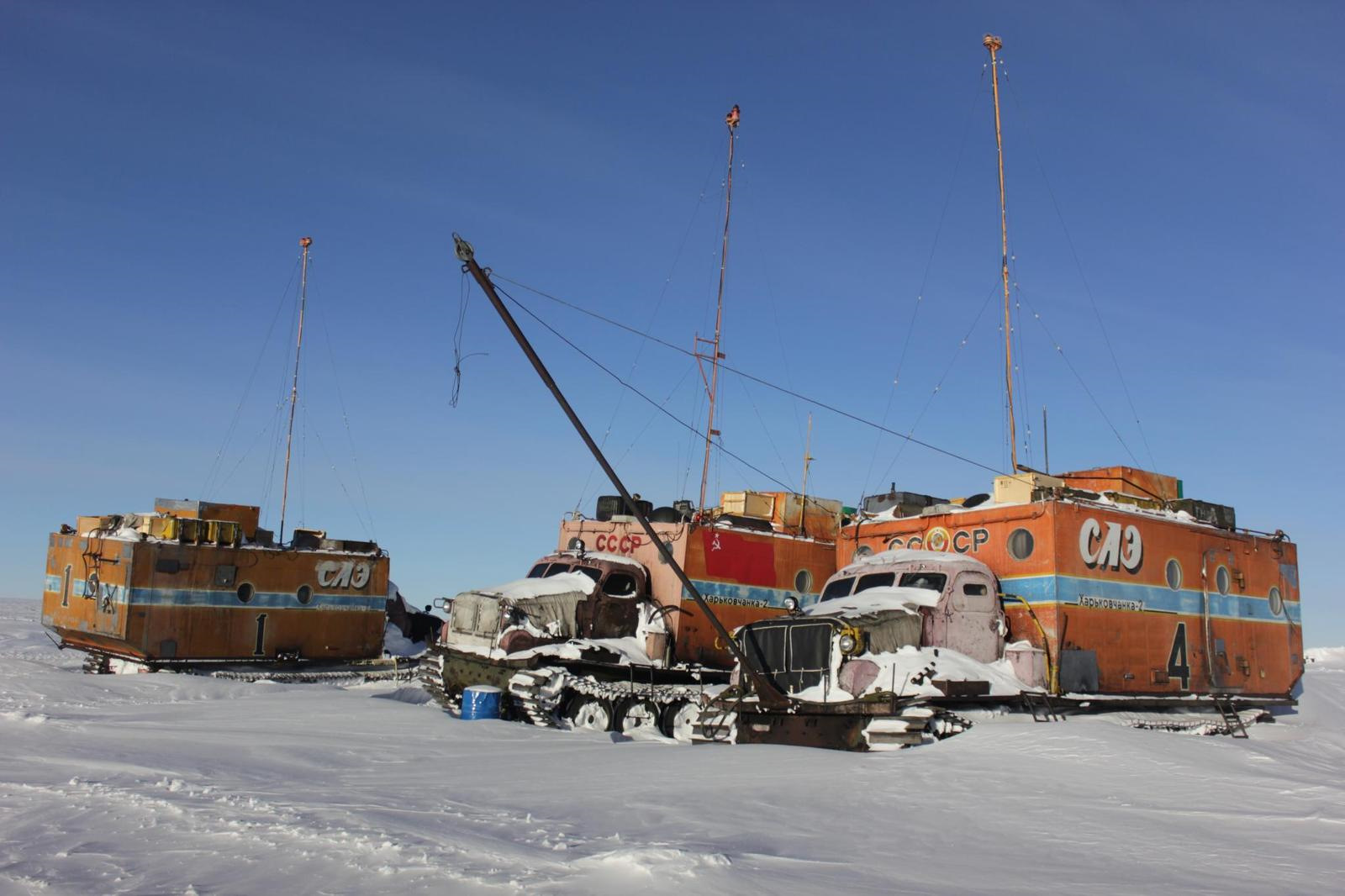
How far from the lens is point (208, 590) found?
76.3 ft

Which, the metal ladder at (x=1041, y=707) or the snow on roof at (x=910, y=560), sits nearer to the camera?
the metal ladder at (x=1041, y=707)

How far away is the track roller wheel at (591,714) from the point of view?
657 inches

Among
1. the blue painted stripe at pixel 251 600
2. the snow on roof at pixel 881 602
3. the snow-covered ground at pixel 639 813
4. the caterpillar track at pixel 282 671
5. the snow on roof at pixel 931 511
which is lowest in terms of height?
the caterpillar track at pixel 282 671

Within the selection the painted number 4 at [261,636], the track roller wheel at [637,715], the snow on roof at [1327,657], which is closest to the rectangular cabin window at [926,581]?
the track roller wheel at [637,715]

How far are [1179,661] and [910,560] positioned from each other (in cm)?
457

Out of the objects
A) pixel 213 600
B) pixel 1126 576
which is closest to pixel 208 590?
pixel 213 600

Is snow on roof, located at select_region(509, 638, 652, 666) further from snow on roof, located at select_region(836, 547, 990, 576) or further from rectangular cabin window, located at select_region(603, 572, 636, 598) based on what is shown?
snow on roof, located at select_region(836, 547, 990, 576)

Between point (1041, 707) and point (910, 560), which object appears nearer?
point (1041, 707)

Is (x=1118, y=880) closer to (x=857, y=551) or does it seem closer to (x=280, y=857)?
(x=280, y=857)

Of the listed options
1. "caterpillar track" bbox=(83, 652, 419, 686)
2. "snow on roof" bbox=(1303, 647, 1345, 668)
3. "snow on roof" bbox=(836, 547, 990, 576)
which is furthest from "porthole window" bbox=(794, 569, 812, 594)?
"snow on roof" bbox=(1303, 647, 1345, 668)

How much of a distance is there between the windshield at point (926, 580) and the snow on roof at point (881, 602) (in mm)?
→ 87

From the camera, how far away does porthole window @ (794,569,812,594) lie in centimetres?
2111

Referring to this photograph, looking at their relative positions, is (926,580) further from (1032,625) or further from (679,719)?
(679,719)

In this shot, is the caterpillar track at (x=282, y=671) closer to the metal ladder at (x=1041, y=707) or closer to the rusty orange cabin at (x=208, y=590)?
the rusty orange cabin at (x=208, y=590)
